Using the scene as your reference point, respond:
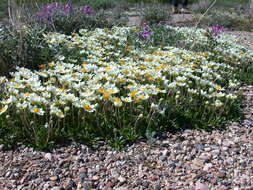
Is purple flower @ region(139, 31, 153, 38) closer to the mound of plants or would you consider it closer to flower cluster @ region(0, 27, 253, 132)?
flower cluster @ region(0, 27, 253, 132)

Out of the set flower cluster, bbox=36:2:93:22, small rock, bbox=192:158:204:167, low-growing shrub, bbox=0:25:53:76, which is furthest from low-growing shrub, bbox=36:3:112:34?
small rock, bbox=192:158:204:167

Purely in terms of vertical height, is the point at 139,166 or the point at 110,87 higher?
the point at 110,87

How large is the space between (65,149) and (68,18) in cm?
503

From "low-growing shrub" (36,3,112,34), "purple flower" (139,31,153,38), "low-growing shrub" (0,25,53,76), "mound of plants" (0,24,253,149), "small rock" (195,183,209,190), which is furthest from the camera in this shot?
"low-growing shrub" (36,3,112,34)

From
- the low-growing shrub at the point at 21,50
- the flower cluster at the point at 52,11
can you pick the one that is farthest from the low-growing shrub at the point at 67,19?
the low-growing shrub at the point at 21,50

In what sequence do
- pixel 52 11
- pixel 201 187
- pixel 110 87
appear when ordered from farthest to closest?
pixel 52 11, pixel 110 87, pixel 201 187

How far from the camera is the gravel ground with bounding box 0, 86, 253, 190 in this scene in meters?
2.86

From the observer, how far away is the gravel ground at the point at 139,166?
2.86 m

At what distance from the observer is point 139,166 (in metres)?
3.09

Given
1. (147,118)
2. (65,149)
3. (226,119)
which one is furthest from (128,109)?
(226,119)

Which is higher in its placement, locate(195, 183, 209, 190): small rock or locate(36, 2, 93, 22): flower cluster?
locate(36, 2, 93, 22): flower cluster

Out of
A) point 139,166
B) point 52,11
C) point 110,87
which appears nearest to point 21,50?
point 110,87

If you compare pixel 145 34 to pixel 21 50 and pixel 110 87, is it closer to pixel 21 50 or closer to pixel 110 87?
pixel 21 50

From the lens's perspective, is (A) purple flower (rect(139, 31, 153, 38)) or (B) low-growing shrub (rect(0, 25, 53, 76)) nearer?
(B) low-growing shrub (rect(0, 25, 53, 76))
